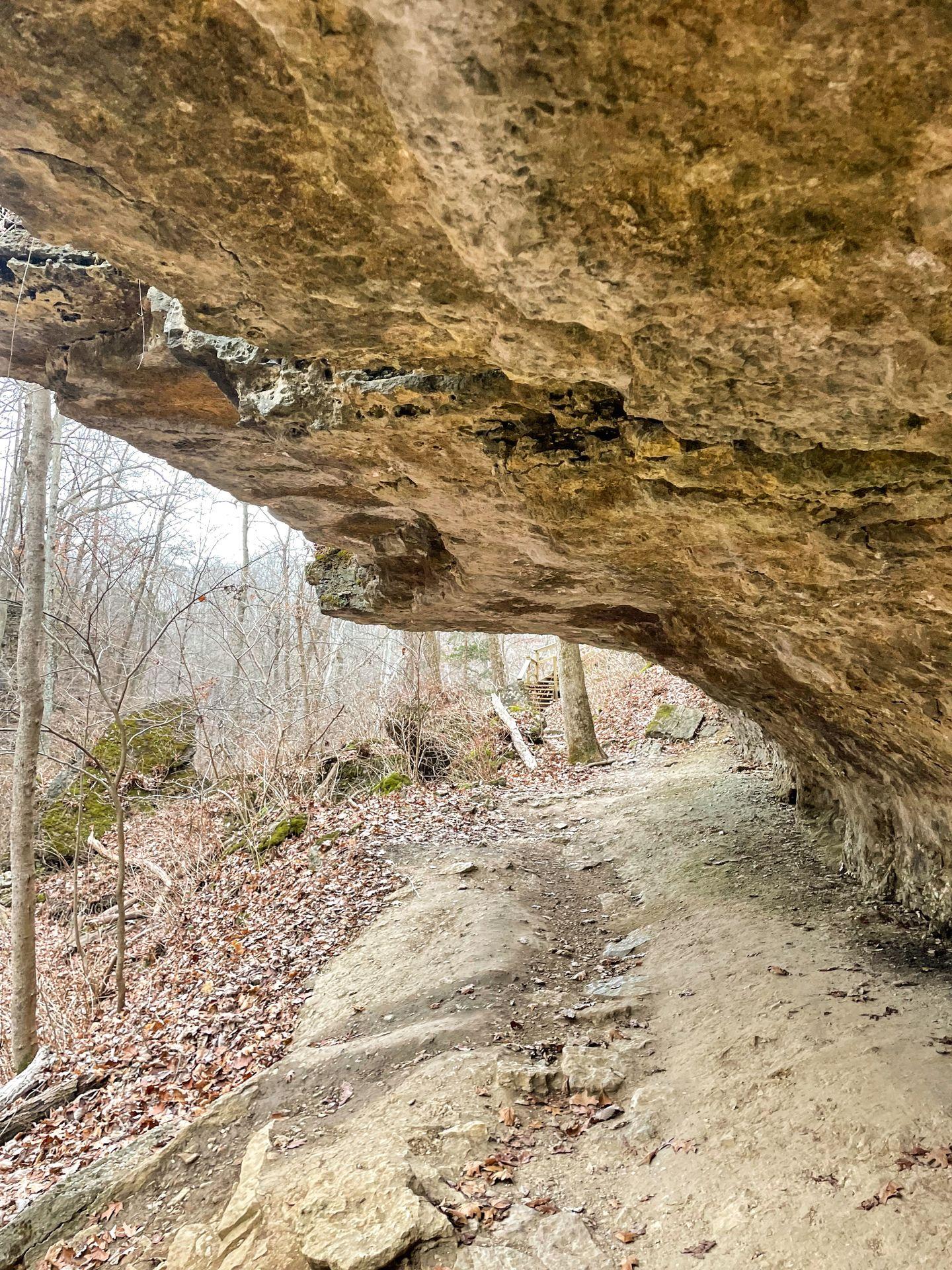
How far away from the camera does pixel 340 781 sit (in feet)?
40.9

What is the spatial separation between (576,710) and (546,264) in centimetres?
1264

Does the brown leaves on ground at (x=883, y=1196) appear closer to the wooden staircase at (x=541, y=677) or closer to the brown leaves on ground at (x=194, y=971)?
the brown leaves on ground at (x=194, y=971)

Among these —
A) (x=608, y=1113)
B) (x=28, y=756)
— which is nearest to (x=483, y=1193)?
(x=608, y=1113)

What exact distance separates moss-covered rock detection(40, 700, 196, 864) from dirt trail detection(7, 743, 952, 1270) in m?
6.75

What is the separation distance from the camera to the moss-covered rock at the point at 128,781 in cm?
1233

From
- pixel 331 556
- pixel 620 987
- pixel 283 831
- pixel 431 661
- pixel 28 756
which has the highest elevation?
pixel 331 556

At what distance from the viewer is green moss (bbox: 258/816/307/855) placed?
1037cm

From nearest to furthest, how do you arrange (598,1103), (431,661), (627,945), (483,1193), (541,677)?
(483,1193), (598,1103), (627,945), (431,661), (541,677)

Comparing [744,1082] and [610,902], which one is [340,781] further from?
[744,1082]

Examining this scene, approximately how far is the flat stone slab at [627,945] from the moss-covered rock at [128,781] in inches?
306

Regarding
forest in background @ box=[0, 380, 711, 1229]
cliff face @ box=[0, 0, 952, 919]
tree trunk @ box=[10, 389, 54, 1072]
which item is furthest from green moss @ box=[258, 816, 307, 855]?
cliff face @ box=[0, 0, 952, 919]

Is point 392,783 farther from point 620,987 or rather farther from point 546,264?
point 546,264

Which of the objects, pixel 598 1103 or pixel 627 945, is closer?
pixel 598 1103

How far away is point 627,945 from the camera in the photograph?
689cm
